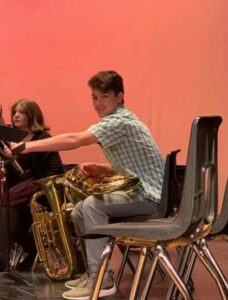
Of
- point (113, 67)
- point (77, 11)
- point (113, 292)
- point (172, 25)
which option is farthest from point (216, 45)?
point (113, 292)

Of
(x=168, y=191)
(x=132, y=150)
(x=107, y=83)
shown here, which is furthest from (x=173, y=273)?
(x=107, y=83)

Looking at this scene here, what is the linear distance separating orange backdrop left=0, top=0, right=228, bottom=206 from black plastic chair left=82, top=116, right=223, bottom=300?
351cm

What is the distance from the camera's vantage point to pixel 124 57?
5.77m

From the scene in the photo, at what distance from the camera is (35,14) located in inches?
226

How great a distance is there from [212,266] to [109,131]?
3.53 ft

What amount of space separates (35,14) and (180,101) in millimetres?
1613

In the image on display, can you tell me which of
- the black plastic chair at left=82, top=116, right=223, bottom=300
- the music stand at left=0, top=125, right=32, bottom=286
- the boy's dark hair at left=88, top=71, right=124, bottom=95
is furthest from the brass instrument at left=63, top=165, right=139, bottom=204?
the black plastic chair at left=82, top=116, right=223, bottom=300

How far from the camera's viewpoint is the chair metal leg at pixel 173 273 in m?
2.02

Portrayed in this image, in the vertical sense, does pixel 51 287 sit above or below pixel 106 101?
→ below

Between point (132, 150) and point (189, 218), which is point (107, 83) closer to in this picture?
point (132, 150)

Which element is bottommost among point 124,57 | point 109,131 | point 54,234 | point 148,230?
point 54,234

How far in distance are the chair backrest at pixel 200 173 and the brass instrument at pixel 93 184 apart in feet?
3.22

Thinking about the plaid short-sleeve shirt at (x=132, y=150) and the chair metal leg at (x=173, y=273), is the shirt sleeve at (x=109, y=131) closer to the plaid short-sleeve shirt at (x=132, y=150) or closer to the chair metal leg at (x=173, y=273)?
the plaid short-sleeve shirt at (x=132, y=150)

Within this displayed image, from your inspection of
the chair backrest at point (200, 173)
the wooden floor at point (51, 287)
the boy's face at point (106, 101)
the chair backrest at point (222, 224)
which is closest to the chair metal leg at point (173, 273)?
the chair backrest at point (200, 173)
